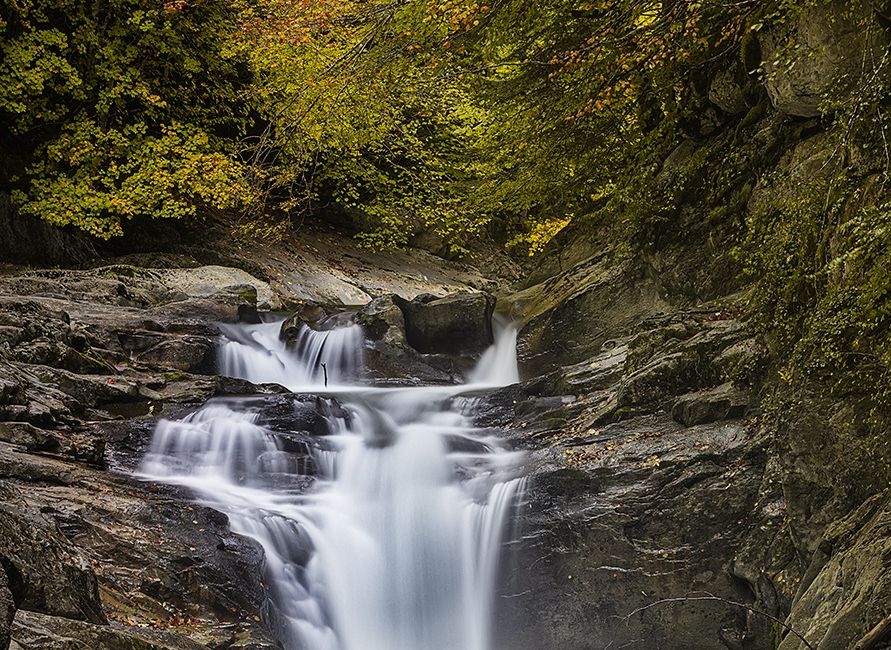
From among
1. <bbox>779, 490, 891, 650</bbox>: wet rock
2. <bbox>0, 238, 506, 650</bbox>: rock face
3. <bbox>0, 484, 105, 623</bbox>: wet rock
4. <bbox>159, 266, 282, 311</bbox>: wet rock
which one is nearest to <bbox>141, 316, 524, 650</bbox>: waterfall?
<bbox>0, 238, 506, 650</bbox>: rock face

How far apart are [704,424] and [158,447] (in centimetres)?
532

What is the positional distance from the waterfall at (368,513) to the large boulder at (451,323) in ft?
9.10

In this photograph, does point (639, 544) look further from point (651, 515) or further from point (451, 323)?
point (451, 323)

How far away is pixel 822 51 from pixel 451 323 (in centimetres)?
826

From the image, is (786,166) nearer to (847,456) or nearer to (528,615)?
(847,456)

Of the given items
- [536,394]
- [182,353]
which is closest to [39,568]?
[536,394]

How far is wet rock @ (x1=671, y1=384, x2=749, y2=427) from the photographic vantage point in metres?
7.26

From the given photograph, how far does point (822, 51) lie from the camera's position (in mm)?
5406

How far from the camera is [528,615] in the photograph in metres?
7.19

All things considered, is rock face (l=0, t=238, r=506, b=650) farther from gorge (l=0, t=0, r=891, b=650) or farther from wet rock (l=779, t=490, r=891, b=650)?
wet rock (l=779, t=490, r=891, b=650)

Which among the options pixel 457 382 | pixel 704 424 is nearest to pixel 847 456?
pixel 704 424

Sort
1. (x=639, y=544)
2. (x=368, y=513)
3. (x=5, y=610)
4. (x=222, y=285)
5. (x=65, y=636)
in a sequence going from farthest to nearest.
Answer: (x=222, y=285) → (x=368, y=513) → (x=639, y=544) → (x=65, y=636) → (x=5, y=610)

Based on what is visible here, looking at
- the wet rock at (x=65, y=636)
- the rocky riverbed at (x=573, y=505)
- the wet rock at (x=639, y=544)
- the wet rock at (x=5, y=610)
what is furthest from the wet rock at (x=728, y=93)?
the wet rock at (x=5, y=610)

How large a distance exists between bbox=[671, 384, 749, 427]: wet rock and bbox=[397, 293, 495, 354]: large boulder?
5.47m
